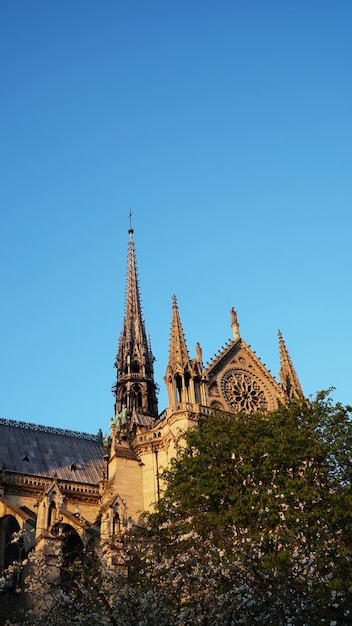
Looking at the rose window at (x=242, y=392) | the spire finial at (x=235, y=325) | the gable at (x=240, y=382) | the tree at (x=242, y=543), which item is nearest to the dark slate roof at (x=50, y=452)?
the gable at (x=240, y=382)

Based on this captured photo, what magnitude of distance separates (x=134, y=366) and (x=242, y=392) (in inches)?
585

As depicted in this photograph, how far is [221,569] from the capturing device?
15008 mm

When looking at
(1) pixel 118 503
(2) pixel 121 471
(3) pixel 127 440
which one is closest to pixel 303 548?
(1) pixel 118 503

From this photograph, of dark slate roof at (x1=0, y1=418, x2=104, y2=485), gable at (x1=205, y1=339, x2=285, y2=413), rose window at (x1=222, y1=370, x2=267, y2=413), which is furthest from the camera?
dark slate roof at (x1=0, y1=418, x2=104, y2=485)

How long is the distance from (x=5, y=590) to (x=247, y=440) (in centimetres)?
1325

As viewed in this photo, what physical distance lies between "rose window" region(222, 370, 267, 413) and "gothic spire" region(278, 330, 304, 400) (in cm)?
207

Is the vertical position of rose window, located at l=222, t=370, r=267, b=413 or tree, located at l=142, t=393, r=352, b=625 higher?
rose window, located at l=222, t=370, r=267, b=413

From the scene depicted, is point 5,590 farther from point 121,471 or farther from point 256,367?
point 256,367


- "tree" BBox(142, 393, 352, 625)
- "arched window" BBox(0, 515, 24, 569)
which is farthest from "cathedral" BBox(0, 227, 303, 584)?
"tree" BBox(142, 393, 352, 625)

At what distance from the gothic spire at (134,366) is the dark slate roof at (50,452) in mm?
3671

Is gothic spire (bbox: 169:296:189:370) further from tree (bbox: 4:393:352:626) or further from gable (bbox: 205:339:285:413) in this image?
tree (bbox: 4:393:352:626)

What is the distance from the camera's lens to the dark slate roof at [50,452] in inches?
1513

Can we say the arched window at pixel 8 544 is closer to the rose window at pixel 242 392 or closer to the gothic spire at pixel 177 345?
the gothic spire at pixel 177 345

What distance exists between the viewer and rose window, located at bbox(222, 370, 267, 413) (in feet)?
116
